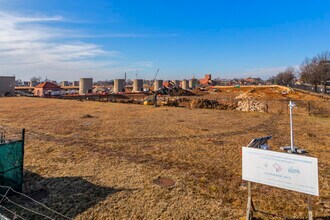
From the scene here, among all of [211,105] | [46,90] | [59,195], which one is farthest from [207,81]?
[59,195]

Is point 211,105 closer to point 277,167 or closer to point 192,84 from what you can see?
point 277,167

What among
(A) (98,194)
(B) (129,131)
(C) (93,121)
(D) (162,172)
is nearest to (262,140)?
(D) (162,172)

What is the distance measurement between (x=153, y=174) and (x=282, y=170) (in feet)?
13.8

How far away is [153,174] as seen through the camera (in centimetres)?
762

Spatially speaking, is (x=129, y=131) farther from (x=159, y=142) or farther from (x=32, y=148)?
(x=32, y=148)

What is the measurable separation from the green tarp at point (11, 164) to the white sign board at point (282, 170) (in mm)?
5573

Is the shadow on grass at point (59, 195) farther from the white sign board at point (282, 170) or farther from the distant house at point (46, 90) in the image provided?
the distant house at point (46, 90)

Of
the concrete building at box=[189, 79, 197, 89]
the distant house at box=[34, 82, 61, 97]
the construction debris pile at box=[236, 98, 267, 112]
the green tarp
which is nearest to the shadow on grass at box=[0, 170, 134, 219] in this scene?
the green tarp

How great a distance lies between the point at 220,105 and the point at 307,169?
1067 inches

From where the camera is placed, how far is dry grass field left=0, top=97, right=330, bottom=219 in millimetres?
5555

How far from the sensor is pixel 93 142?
11.6 m

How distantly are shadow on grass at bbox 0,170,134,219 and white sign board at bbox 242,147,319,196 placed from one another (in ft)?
11.1

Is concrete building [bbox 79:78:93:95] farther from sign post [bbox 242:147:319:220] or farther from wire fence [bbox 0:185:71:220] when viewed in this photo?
sign post [bbox 242:147:319:220]

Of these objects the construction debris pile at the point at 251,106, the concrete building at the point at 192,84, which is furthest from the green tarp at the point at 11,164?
the concrete building at the point at 192,84
